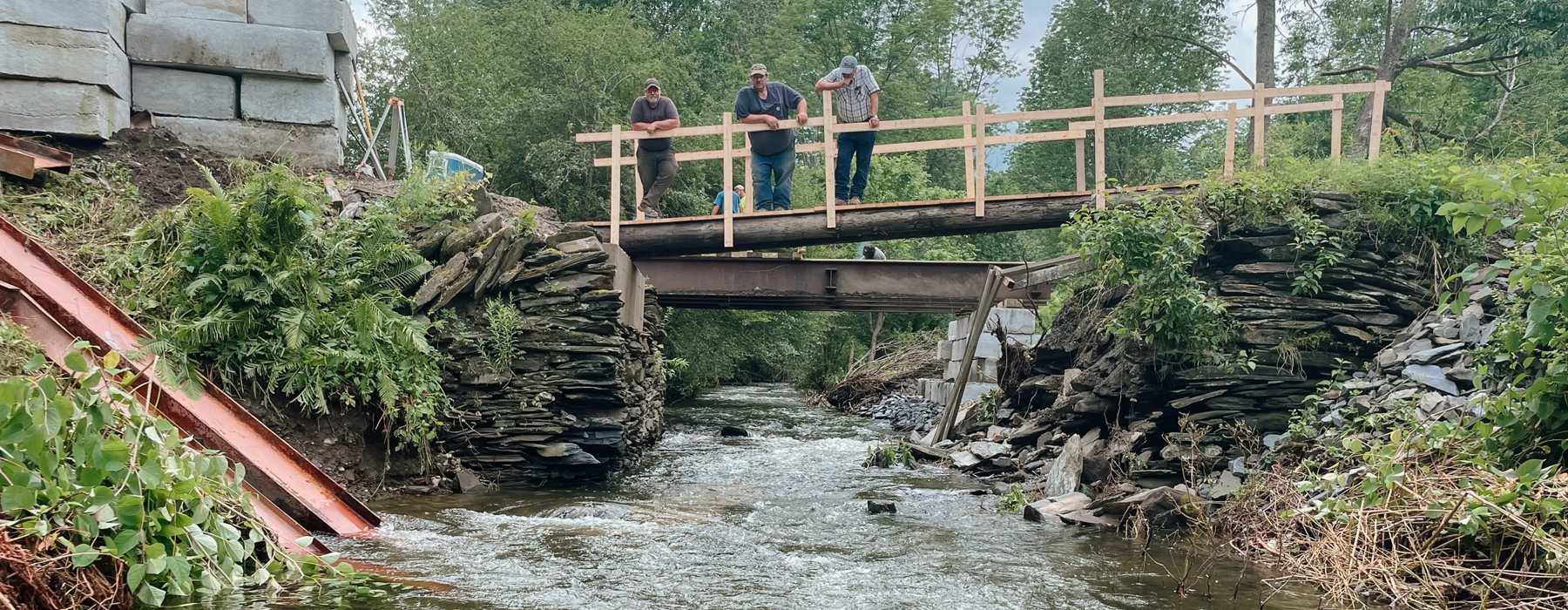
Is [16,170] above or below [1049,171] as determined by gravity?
below

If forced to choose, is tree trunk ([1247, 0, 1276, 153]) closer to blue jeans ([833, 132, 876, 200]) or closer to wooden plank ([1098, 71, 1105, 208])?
wooden plank ([1098, 71, 1105, 208])

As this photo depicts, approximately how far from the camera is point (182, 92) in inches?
431

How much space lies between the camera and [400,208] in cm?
999

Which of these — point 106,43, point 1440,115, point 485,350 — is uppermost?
point 1440,115

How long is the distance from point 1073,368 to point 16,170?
10074 millimetres

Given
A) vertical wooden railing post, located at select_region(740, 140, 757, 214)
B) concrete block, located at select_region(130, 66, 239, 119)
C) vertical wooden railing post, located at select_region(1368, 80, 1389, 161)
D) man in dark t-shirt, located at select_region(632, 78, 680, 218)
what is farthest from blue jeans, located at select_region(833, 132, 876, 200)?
concrete block, located at select_region(130, 66, 239, 119)

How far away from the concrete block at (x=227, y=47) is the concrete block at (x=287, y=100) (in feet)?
0.34

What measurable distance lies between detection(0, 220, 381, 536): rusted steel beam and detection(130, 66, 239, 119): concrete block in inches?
173

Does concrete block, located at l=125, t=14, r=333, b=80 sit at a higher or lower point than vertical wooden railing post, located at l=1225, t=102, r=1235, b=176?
higher

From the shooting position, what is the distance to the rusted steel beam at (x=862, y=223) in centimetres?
1334

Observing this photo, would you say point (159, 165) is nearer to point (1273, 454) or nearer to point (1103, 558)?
point (1103, 558)

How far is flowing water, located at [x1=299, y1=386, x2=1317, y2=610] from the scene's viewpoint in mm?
5512

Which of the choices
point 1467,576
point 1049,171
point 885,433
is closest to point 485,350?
point 1467,576

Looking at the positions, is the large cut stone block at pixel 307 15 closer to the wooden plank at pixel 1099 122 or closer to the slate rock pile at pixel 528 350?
the slate rock pile at pixel 528 350
